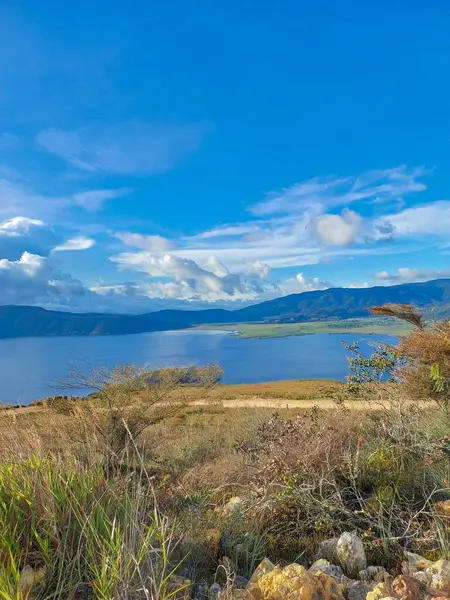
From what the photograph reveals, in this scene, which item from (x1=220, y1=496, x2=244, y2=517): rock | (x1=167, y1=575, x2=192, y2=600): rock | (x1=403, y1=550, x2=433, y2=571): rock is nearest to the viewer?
(x1=167, y1=575, x2=192, y2=600): rock

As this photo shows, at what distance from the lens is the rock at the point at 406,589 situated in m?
2.46

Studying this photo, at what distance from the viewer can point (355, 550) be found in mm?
3398

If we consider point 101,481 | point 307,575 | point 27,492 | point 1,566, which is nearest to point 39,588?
point 1,566

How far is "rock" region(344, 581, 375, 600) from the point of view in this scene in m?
2.75

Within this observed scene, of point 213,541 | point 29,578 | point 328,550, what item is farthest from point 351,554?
point 29,578

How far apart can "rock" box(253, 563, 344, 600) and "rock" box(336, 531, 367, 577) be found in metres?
0.76

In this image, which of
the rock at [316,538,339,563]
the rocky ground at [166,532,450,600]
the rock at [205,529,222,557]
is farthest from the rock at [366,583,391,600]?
the rock at [205,529,222,557]

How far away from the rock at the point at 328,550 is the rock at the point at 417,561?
1.74ft

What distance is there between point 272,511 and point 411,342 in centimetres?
418

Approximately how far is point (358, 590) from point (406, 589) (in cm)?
42

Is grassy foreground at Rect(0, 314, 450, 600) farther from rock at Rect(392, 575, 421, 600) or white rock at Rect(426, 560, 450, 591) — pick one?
rock at Rect(392, 575, 421, 600)

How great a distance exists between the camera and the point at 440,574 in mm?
2893

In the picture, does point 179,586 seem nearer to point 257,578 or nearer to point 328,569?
point 257,578

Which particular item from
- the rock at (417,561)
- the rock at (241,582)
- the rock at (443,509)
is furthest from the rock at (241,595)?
the rock at (443,509)
